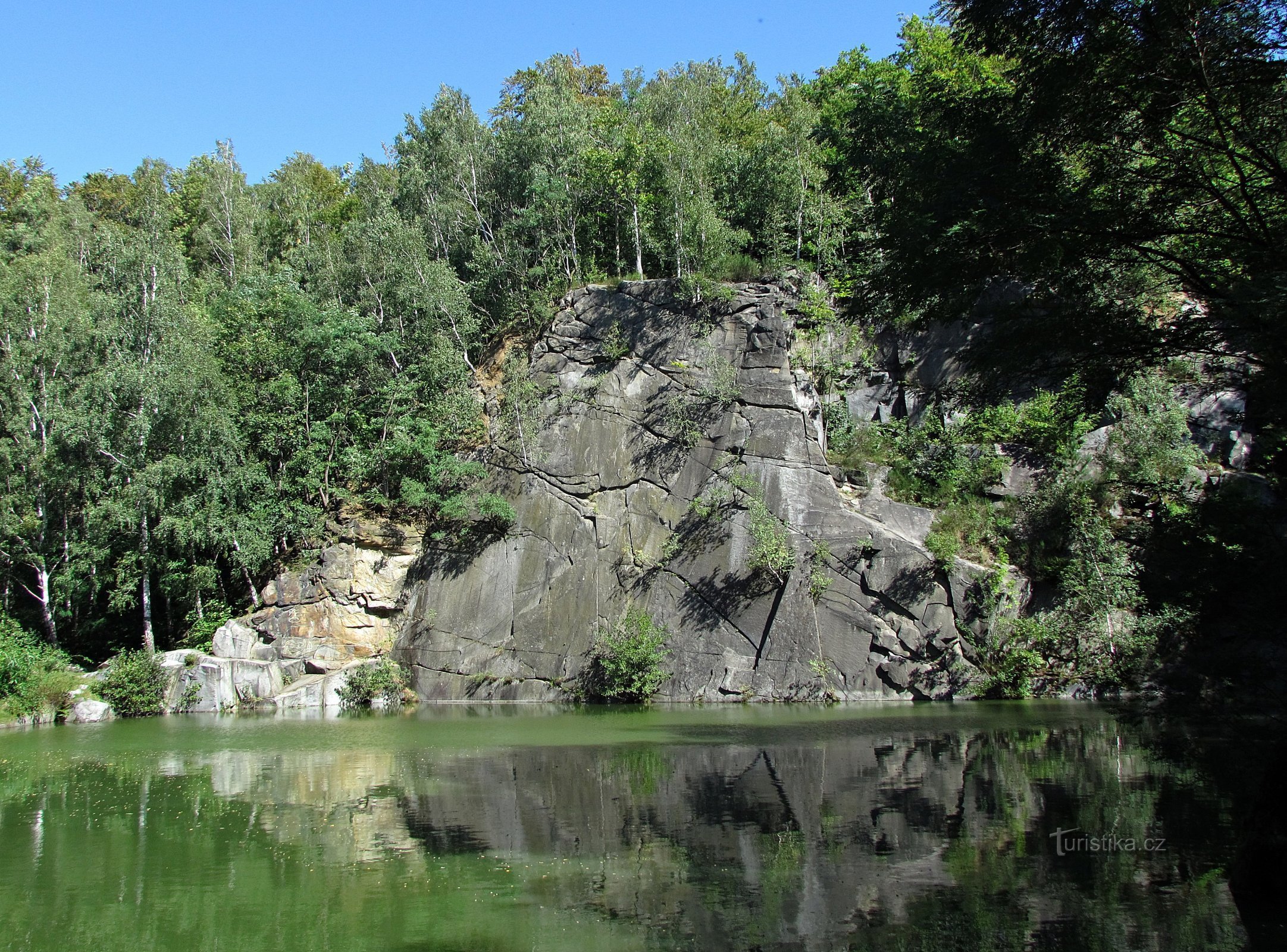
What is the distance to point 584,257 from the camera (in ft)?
111

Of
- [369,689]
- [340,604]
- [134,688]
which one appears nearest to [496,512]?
[340,604]

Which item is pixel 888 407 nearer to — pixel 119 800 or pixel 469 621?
pixel 469 621

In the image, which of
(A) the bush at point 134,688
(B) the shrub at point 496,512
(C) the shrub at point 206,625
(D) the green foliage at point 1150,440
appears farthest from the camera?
(C) the shrub at point 206,625

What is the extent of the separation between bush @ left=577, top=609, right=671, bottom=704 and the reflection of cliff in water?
7.26 meters

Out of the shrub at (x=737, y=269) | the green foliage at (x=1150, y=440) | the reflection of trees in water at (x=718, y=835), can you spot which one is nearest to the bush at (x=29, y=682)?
the reflection of trees in water at (x=718, y=835)

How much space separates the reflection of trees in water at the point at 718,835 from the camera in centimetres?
725

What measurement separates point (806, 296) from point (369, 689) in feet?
59.3

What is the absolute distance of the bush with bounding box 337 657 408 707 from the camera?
82.0ft

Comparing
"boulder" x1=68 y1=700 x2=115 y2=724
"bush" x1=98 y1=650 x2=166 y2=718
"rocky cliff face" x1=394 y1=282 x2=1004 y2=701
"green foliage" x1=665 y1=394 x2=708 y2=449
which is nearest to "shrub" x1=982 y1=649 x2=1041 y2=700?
"rocky cliff face" x1=394 y1=282 x2=1004 y2=701

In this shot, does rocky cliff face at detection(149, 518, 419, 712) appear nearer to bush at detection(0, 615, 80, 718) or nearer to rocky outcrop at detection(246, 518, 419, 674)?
rocky outcrop at detection(246, 518, 419, 674)

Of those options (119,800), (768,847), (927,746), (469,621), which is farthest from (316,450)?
(768,847)

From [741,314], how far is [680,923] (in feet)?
75.9

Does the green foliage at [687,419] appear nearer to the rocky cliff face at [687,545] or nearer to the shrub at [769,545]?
the rocky cliff face at [687,545]

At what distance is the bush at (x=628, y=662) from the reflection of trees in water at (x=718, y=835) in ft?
24.6
